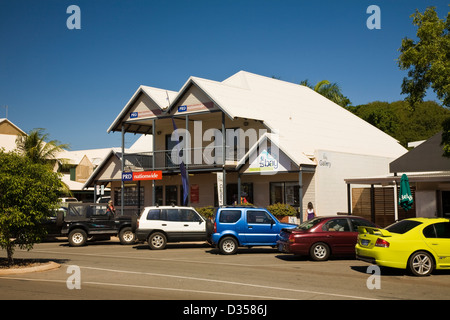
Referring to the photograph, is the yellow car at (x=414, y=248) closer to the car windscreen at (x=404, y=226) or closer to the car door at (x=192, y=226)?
the car windscreen at (x=404, y=226)

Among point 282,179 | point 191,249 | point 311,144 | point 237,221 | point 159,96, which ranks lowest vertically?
point 191,249

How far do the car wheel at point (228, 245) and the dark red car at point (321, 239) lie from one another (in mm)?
2588

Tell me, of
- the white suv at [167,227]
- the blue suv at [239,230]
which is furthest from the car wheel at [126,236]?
the blue suv at [239,230]

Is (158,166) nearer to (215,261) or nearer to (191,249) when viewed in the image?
(191,249)

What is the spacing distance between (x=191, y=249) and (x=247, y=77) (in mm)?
15988

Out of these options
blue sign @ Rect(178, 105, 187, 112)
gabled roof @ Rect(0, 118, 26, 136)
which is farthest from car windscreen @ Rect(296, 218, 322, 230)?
gabled roof @ Rect(0, 118, 26, 136)

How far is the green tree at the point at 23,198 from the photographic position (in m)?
13.8

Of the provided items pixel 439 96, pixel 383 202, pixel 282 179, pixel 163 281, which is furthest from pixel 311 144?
pixel 163 281

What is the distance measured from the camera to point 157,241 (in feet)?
66.7

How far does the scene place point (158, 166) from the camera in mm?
33062

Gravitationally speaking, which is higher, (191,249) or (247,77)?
(247,77)

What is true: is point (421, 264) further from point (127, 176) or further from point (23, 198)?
point (127, 176)

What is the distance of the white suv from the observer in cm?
2019
